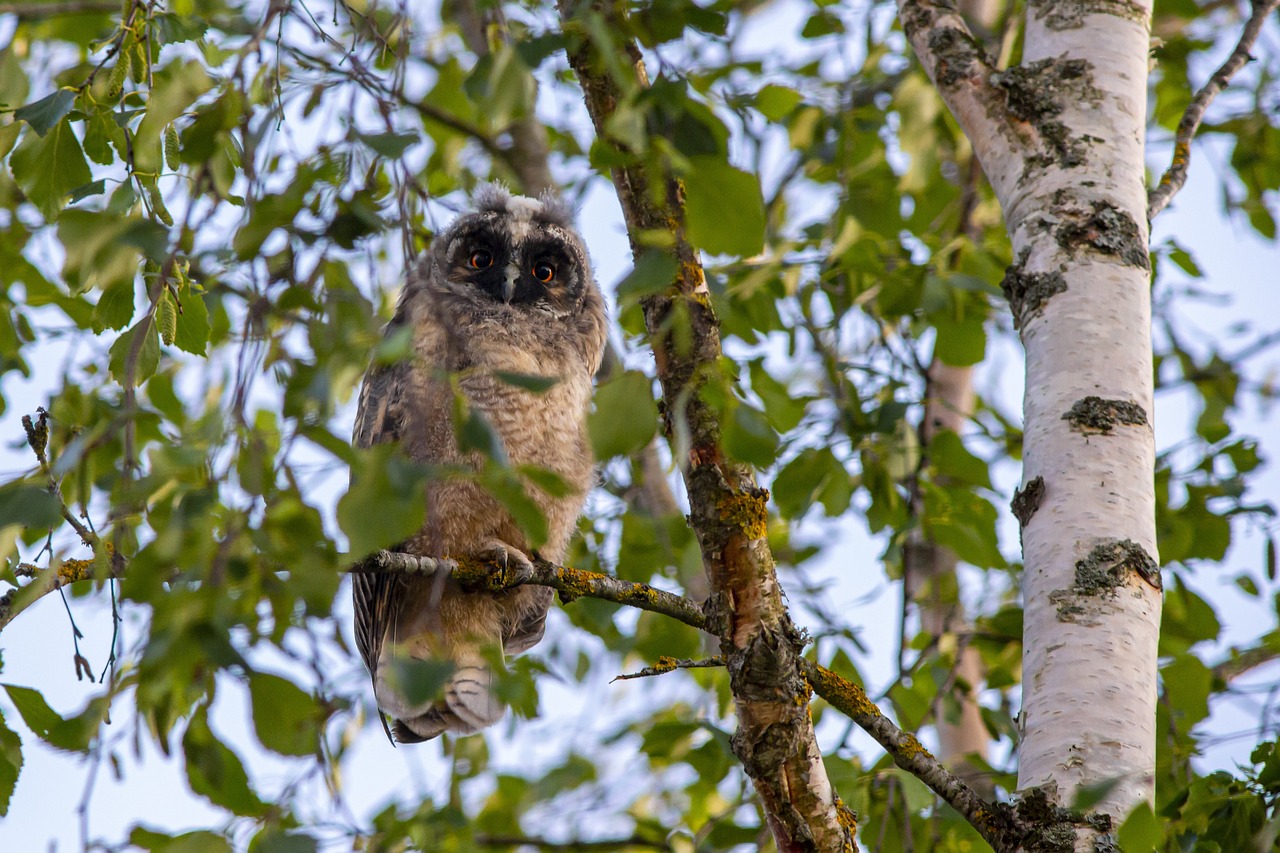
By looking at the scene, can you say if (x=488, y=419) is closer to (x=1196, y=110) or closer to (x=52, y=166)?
(x=52, y=166)

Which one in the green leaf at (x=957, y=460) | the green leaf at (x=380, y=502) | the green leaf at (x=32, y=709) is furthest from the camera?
the green leaf at (x=957, y=460)

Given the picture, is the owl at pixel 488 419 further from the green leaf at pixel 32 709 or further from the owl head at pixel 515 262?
the green leaf at pixel 32 709

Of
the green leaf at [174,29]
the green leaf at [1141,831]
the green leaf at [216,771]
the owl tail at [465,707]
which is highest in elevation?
the green leaf at [174,29]

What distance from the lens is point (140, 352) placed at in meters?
1.44

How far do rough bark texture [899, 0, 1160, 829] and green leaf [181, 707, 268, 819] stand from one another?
3.40 feet

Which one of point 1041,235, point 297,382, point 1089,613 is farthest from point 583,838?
point 297,382

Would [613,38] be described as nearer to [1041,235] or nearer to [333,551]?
[333,551]

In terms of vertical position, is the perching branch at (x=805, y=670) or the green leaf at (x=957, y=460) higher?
the green leaf at (x=957, y=460)

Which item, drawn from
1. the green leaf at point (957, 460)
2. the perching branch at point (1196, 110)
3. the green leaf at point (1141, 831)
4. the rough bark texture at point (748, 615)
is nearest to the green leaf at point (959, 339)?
the green leaf at point (957, 460)

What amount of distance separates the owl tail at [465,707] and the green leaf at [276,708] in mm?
1739

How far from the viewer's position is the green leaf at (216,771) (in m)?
1.05

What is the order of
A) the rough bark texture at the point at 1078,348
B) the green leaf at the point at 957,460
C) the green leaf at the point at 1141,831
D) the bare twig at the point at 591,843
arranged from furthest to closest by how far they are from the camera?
the green leaf at the point at 957,460 → the bare twig at the point at 591,843 → the rough bark texture at the point at 1078,348 → the green leaf at the point at 1141,831

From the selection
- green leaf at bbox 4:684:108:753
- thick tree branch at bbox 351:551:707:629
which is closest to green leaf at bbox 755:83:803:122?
thick tree branch at bbox 351:551:707:629

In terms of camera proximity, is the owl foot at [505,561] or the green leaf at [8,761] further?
the owl foot at [505,561]
